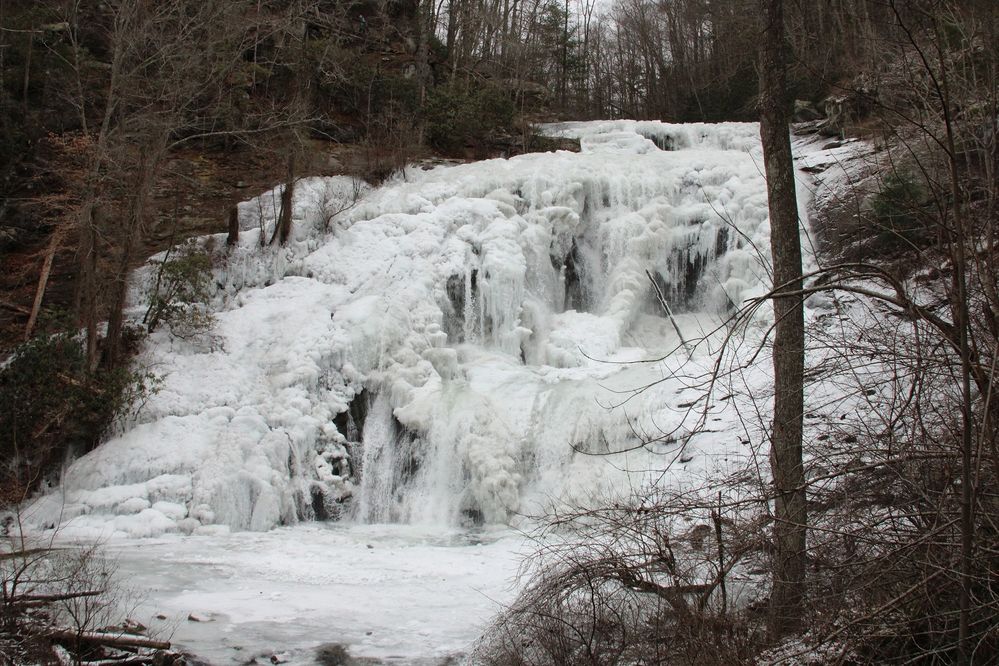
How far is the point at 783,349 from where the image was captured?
223 inches

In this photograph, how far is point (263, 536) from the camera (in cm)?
982

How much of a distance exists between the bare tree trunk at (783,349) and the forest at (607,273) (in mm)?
23

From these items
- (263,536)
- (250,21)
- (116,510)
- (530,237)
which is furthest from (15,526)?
(250,21)

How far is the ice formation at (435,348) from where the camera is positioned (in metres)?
10.6

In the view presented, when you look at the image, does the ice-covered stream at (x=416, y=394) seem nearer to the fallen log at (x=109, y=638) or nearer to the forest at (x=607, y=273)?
the forest at (x=607, y=273)

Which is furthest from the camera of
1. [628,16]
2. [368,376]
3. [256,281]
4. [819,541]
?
[628,16]

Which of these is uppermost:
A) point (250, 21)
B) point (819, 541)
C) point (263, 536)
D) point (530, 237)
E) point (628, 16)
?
point (628, 16)

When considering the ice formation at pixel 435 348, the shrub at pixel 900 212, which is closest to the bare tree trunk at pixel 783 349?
the shrub at pixel 900 212

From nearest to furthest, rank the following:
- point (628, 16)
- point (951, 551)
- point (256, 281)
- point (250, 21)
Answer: point (951, 551) → point (256, 281) → point (250, 21) → point (628, 16)

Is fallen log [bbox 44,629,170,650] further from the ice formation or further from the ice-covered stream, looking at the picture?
the ice formation

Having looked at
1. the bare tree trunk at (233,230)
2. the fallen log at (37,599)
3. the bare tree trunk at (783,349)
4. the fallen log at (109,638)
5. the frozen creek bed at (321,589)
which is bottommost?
the frozen creek bed at (321,589)

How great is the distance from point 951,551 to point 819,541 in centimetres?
84

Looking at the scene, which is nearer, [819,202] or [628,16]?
[819,202]

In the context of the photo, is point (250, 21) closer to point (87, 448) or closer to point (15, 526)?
point (87, 448)
